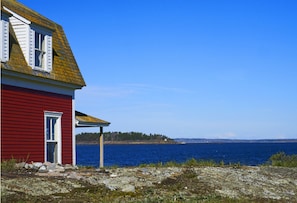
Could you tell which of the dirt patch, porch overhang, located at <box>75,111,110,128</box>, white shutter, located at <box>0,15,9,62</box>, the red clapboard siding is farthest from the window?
the dirt patch

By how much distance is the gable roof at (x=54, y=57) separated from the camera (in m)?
Result: 19.8

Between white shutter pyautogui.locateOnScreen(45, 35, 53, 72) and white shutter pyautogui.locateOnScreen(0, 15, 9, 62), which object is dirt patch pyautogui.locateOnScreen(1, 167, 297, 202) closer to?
white shutter pyautogui.locateOnScreen(0, 15, 9, 62)

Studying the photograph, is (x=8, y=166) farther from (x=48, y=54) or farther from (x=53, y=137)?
(x=48, y=54)

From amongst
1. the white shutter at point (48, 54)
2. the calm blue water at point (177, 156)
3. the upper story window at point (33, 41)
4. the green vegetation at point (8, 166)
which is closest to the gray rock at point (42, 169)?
the green vegetation at point (8, 166)

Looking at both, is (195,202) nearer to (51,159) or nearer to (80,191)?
(80,191)

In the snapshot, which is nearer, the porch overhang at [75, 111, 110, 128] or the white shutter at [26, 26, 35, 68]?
the white shutter at [26, 26, 35, 68]

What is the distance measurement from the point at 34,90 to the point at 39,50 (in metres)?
1.65

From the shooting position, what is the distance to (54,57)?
22.8 metres

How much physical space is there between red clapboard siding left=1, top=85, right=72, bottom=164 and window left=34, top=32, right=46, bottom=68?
1.19 m

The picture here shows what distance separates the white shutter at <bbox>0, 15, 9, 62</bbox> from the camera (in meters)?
18.8

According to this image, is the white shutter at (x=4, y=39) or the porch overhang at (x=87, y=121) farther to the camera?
the porch overhang at (x=87, y=121)

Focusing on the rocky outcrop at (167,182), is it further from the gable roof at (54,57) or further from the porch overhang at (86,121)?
the porch overhang at (86,121)

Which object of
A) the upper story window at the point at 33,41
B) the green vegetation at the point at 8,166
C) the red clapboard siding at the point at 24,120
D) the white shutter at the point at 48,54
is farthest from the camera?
the white shutter at the point at 48,54

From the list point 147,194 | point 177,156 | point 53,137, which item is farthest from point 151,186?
point 177,156
